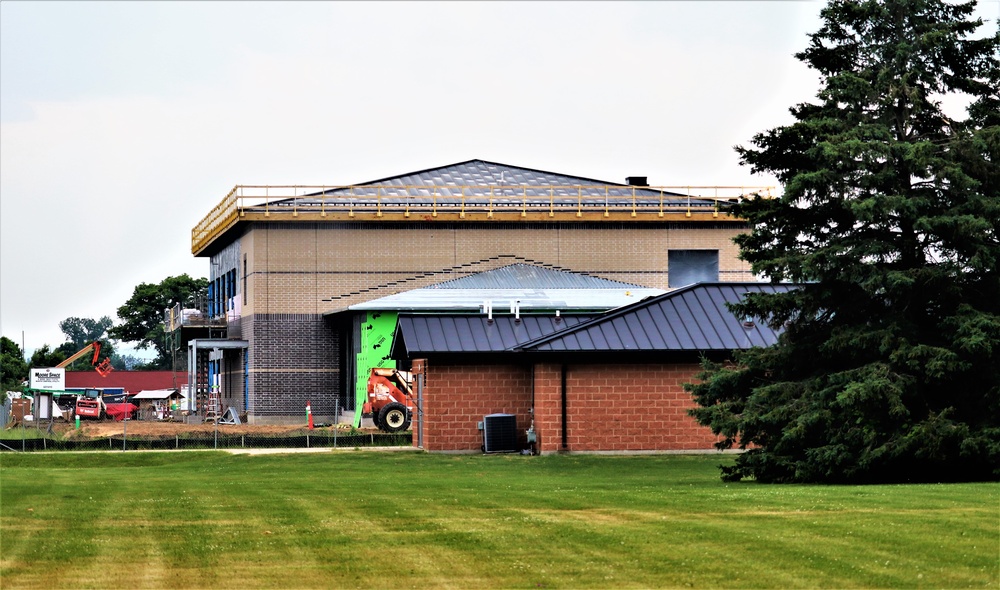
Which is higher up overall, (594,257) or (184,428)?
(594,257)

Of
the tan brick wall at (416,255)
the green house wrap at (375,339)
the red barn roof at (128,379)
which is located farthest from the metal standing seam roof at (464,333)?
the red barn roof at (128,379)

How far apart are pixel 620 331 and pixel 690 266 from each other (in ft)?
88.7

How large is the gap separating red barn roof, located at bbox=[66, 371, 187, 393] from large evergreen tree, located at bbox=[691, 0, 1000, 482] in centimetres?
8818

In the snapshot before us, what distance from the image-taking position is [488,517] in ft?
56.2

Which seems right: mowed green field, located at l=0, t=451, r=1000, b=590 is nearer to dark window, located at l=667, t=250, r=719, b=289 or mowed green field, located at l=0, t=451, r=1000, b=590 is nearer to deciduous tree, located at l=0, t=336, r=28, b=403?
dark window, located at l=667, t=250, r=719, b=289

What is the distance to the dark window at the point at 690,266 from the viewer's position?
61500mm

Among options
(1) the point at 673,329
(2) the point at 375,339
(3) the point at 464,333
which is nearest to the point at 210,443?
(3) the point at 464,333

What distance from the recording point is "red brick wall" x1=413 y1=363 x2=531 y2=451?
36312 millimetres

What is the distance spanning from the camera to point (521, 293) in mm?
55344

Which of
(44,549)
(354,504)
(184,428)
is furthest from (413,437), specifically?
(44,549)

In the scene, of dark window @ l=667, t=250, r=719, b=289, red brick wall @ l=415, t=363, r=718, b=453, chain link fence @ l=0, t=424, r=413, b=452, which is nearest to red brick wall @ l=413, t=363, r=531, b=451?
red brick wall @ l=415, t=363, r=718, b=453

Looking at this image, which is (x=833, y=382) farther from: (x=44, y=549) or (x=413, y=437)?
(x=413, y=437)

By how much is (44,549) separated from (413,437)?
24.6m

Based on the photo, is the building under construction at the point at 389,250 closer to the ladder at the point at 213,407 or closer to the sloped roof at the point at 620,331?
the ladder at the point at 213,407
